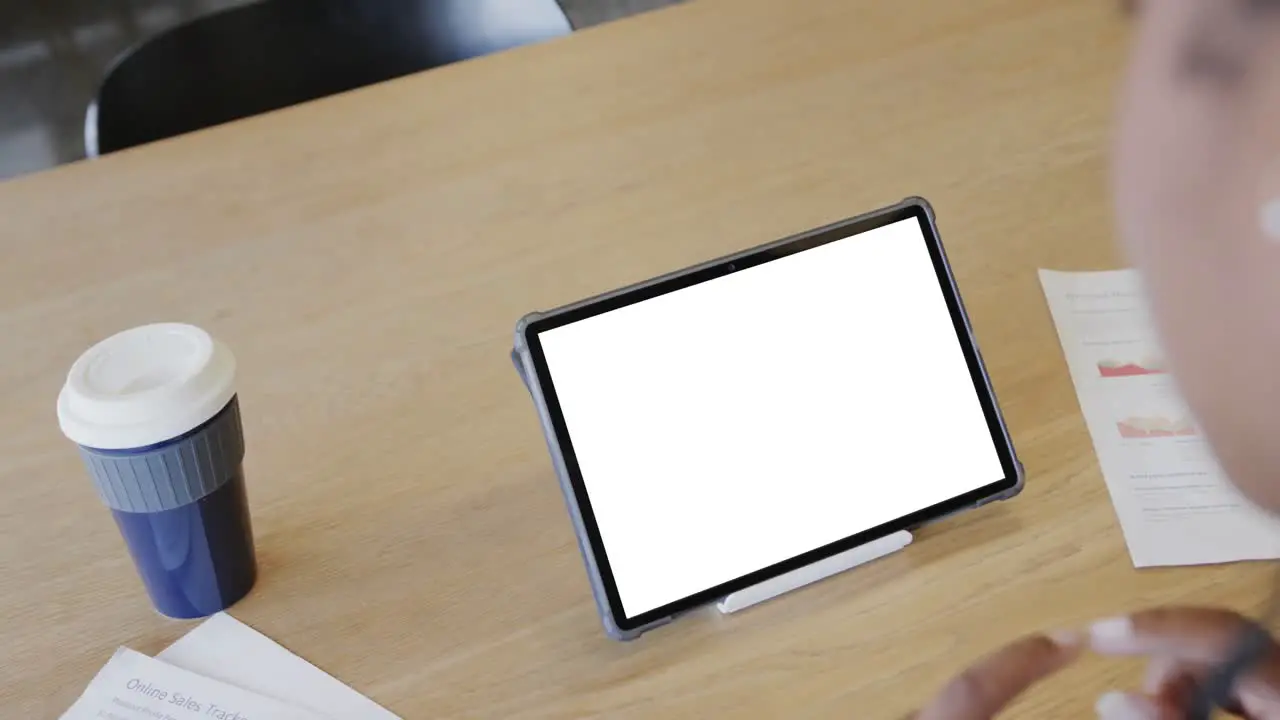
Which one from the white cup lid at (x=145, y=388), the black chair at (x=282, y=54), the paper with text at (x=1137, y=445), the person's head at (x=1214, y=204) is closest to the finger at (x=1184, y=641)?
the paper with text at (x=1137, y=445)

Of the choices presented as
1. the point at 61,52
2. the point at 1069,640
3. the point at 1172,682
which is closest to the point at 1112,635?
the point at 1069,640

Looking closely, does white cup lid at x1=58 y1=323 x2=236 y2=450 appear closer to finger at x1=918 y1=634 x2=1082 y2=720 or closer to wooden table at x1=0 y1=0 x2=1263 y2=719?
wooden table at x1=0 y1=0 x2=1263 y2=719

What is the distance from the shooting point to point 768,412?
707 millimetres

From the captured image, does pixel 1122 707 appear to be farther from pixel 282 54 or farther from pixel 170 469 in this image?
pixel 282 54

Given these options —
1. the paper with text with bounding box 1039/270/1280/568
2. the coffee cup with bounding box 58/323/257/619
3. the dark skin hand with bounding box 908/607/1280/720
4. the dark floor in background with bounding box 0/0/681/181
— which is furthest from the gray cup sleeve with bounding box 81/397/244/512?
the dark floor in background with bounding box 0/0/681/181

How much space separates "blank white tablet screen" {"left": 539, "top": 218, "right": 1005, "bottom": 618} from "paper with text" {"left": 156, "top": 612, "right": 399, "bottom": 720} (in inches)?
6.5

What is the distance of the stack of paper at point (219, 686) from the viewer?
0.67m

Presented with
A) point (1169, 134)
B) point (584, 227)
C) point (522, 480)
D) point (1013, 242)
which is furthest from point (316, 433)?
point (1169, 134)

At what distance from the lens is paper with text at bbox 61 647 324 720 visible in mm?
667

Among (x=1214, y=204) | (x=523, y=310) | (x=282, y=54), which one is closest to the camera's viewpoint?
(x=1214, y=204)

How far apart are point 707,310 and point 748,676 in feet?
0.68

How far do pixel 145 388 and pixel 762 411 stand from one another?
34cm

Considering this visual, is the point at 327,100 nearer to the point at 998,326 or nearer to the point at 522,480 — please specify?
the point at 522,480

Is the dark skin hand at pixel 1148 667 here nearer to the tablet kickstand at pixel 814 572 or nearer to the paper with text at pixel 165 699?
the tablet kickstand at pixel 814 572
